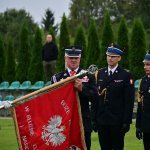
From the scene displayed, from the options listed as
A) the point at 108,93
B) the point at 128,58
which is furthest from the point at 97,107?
the point at 128,58

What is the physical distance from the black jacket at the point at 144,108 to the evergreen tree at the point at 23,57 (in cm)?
1696

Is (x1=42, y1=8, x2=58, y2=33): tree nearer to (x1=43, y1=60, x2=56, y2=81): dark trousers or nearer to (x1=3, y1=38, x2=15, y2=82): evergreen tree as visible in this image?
(x1=3, y1=38, x2=15, y2=82): evergreen tree

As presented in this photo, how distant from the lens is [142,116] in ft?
27.6

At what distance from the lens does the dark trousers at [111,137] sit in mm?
8211

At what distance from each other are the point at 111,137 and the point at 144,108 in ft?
2.16

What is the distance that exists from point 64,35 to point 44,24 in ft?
198

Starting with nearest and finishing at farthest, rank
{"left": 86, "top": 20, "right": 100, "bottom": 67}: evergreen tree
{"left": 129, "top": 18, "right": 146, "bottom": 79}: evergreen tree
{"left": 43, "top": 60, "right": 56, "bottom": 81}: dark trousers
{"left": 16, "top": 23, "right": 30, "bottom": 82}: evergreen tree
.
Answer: {"left": 43, "top": 60, "right": 56, "bottom": 81}: dark trousers → {"left": 129, "top": 18, "right": 146, "bottom": 79}: evergreen tree → {"left": 86, "top": 20, "right": 100, "bottom": 67}: evergreen tree → {"left": 16, "top": 23, "right": 30, "bottom": 82}: evergreen tree

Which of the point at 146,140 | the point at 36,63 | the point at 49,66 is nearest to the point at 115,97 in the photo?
the point at 146,140

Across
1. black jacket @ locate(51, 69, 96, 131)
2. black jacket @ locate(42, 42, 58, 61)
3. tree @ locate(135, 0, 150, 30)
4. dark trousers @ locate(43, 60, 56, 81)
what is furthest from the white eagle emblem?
tree @ locate(135, 0, 150, 30)

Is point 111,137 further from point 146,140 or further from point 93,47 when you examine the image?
point 93,47

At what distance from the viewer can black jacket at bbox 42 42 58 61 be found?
68.3 feet

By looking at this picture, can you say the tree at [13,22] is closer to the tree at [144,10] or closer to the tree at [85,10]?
the tree at [85,10]

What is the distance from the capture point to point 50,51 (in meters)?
20.9

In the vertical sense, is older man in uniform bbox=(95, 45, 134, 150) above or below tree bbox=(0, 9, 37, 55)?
above
